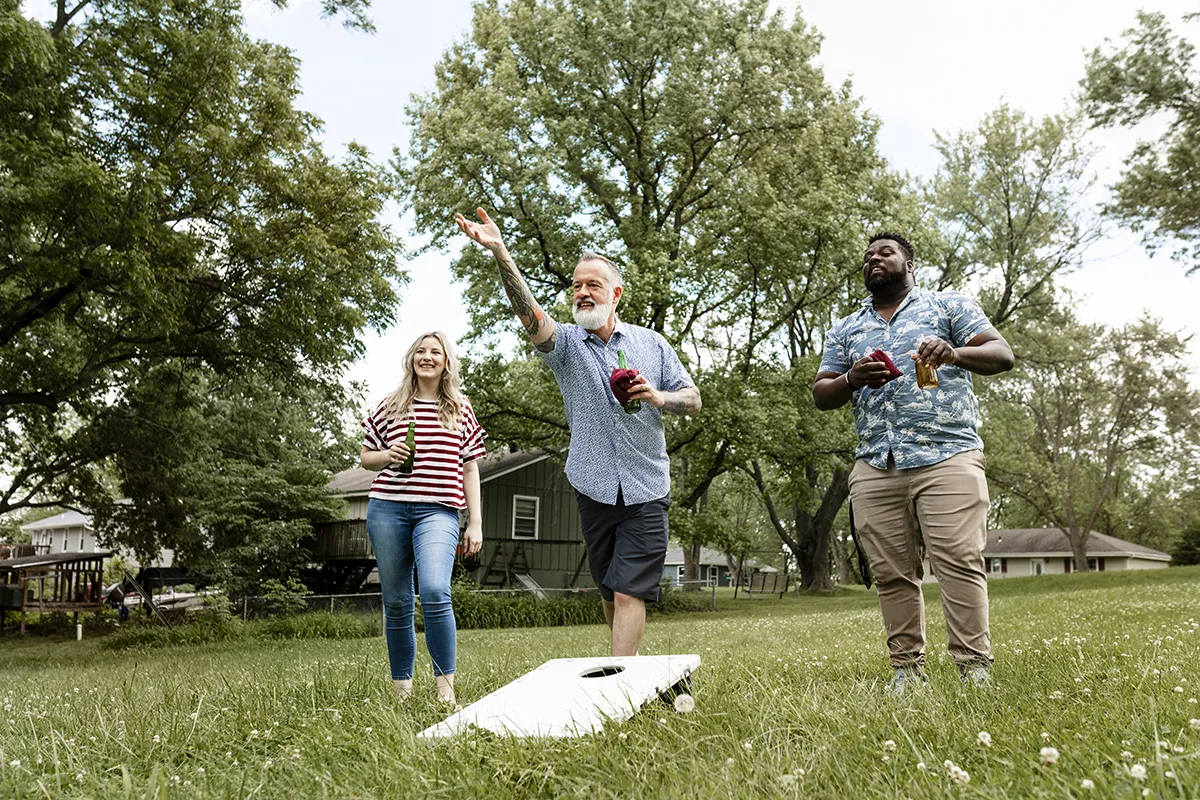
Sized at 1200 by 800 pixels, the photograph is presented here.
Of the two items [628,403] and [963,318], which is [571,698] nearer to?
[628,403]

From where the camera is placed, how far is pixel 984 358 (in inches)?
161

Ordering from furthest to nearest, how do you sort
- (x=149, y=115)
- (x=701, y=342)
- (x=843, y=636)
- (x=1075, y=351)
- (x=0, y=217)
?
A: (x=1075, y=351) < (x=701, y=342) < (x=149, y=115) < (x=0, y=217) < (x=843, y=636)

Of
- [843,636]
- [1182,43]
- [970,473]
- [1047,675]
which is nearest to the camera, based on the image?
[1047,675]

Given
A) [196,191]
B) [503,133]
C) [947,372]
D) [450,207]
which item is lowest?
[947,372]

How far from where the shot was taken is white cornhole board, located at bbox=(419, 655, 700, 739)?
9.53 feet

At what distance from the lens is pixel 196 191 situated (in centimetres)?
1382

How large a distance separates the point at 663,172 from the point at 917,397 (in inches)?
904

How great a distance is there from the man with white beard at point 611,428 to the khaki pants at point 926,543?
1.04m

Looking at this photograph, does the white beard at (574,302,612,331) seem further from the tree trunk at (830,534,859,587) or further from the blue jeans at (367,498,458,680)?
the tree trunk at (830,534,859,587)

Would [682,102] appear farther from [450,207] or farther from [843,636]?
[843,636]


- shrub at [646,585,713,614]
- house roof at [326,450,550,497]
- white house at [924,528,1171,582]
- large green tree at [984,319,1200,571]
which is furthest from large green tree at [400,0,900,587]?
white house at [924,528,1171,582]

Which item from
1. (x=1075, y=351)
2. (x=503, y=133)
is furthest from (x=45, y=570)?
(x=1075, y=351)

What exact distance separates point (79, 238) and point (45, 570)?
23.8 m

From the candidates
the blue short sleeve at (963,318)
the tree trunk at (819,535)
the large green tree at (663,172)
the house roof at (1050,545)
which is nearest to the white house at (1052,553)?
the house roof at (1050,545)
